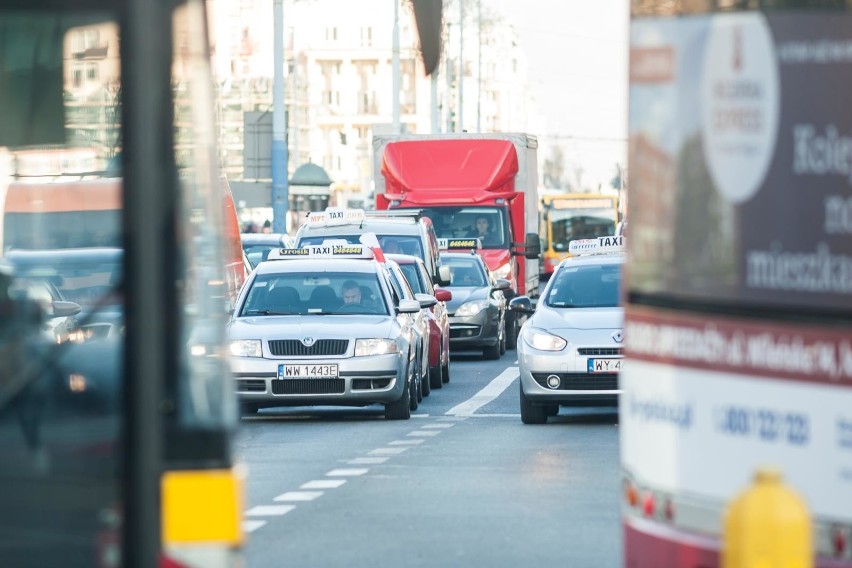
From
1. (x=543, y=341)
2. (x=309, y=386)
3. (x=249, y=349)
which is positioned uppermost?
(x=543, y=341)

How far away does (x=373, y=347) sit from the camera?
1972 centimetres

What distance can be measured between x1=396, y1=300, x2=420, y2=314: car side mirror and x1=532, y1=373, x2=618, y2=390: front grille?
2087 millimetres

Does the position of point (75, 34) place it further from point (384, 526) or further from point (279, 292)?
point (279, 292)

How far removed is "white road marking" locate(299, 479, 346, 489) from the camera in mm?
14023

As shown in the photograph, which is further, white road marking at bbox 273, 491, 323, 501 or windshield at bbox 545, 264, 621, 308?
windshield at bbox 545, 264, 621, 308

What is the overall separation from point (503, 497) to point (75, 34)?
803cm

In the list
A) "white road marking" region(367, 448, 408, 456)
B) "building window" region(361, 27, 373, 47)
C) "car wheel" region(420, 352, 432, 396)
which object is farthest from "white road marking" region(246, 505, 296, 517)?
"car wheel" region(420, 352, 432, 396)

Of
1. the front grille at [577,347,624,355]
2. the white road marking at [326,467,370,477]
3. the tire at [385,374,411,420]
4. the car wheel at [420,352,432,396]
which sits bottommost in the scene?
the car wheel at [420,352,432,396]

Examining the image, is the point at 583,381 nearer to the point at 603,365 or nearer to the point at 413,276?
the point at 603,365

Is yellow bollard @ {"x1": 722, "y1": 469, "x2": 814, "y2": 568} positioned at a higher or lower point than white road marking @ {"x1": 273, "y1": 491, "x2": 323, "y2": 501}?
higher

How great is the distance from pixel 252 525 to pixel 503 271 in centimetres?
2496

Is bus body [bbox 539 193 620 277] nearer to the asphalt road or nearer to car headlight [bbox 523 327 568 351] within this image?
the asphalt road

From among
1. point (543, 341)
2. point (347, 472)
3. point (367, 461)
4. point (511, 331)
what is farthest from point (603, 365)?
point (511, 331)

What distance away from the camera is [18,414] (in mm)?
5703
